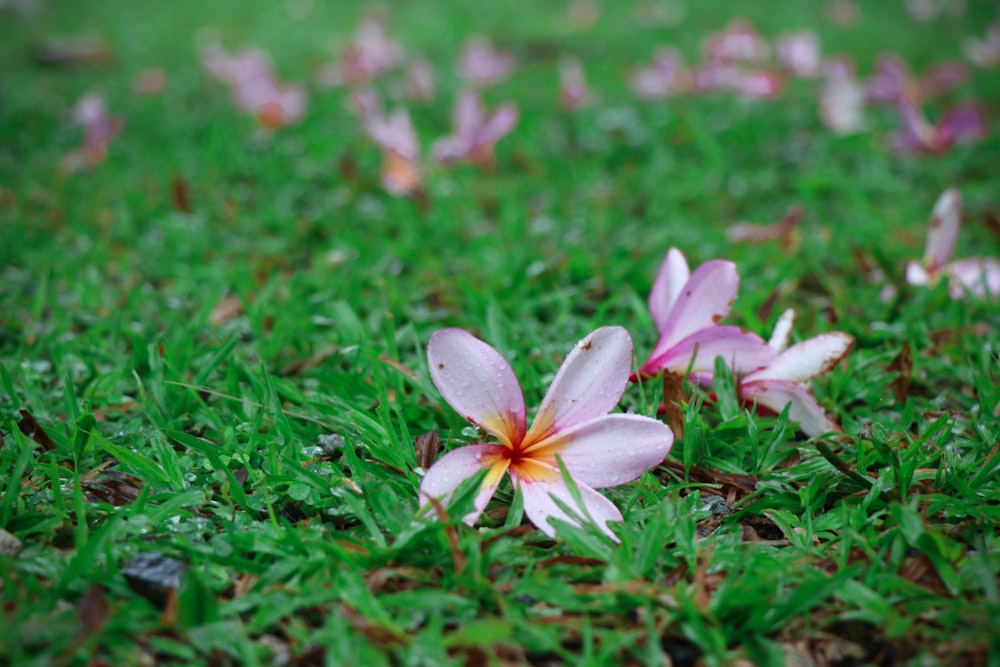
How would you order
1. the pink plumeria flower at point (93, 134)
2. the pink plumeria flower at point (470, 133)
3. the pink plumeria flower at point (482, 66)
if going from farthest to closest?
1. the pink plumeria flower at point (482, 66)
2. the pink plumeria flower at point (93, 134)
3. the pink plumeria flower at point (470, 133)

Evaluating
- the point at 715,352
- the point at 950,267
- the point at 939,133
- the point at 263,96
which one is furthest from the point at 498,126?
the point at 939,133

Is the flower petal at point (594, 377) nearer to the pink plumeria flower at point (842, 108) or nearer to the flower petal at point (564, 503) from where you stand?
the flower petal at point (564, 503)

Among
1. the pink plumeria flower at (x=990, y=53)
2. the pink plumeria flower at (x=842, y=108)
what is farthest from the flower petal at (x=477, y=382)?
the pink plumeria flower at (x=990, y=53)

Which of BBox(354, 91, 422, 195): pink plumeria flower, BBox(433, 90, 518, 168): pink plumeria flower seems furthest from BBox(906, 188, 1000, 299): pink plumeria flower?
BBox(354, 91, 422, 195): pink plumeria flower

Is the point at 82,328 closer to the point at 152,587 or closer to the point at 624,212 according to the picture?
the point at 152,587

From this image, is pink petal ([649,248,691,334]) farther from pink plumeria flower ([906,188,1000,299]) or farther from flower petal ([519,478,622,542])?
pink plumeria flower ([906,188,1000,299])

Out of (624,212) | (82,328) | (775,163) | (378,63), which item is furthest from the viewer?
(378,63)

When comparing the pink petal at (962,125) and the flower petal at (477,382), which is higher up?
the flower petal at (477,382)

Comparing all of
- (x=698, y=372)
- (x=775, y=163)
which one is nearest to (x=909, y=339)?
(x=698, y=372)
